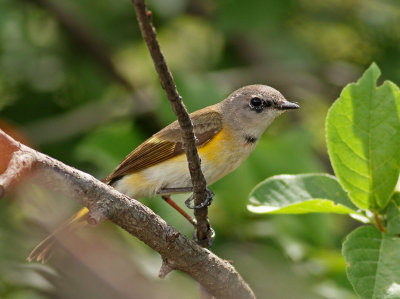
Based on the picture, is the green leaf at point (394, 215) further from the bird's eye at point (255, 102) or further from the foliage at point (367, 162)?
the bird's eye at point (255, 102)

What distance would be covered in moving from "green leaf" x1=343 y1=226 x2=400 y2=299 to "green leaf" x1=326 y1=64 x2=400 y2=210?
0.17 metres

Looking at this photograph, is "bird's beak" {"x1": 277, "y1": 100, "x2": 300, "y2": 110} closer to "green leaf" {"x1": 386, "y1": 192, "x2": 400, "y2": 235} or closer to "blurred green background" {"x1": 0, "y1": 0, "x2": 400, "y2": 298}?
"blurred green background" {"x1": 0, "y1": 0, "x2": 400, "y2": 298}

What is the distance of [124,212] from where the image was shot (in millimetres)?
2641

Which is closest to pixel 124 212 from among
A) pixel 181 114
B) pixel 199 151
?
pixel 181 114

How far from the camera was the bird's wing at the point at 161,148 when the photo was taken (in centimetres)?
429

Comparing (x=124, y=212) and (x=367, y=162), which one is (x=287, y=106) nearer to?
(x=367, y=162)

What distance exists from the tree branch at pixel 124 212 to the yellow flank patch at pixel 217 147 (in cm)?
111

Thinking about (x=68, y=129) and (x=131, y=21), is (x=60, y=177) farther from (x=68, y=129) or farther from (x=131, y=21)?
(x=131, y=21)

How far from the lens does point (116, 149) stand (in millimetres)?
4906

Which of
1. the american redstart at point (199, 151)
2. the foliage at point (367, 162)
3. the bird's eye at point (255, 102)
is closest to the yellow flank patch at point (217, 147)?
the american redstart at point (199, 151)

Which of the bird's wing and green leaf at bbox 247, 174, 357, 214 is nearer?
green leaf at bbox 247, 174, 357, 214

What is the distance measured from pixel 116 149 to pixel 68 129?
1.17 metres

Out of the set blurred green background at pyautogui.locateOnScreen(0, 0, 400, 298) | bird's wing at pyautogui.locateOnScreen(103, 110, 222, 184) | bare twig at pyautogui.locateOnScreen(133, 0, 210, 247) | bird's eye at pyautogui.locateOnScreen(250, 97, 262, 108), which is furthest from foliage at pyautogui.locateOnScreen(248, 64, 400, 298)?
bird's eye at pyautogui.locateOnScreen(250, 97, 262, 108)

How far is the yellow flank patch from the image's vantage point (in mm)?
4184
